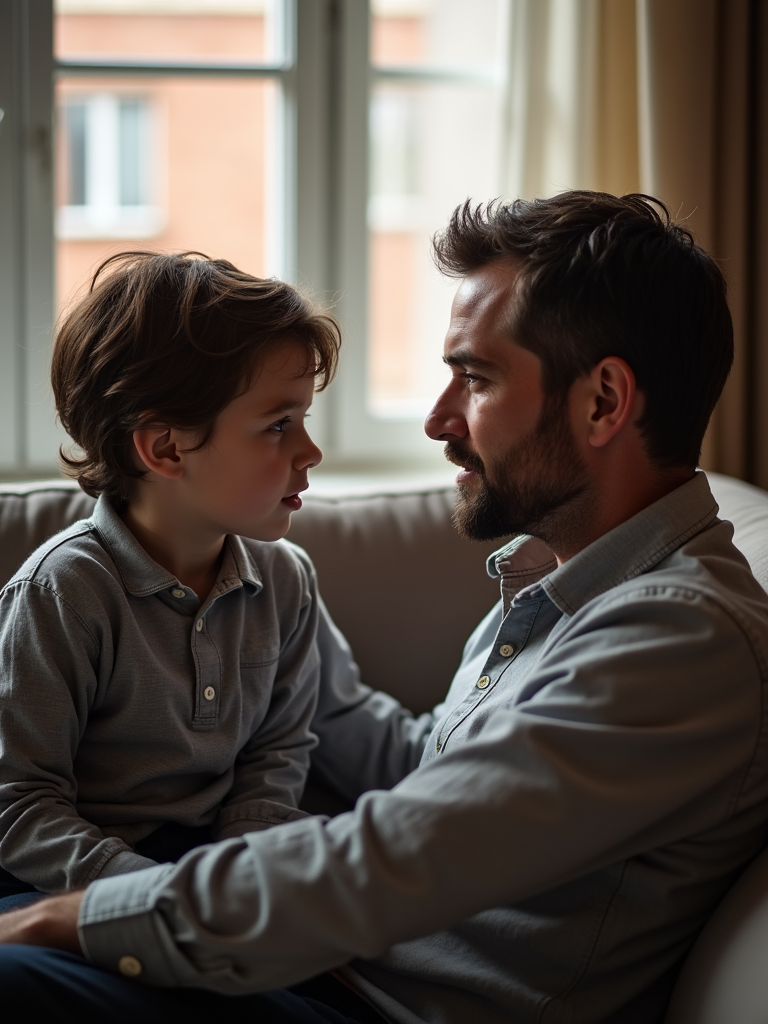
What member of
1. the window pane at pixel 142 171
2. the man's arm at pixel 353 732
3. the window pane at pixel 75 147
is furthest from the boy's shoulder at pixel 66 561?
the window pane at pixel 75 147

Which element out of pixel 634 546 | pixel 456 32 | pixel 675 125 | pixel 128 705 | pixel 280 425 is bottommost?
pixel 128 705

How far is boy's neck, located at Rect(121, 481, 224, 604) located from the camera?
4.65 feet

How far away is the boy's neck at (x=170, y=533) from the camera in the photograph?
1.42 meters

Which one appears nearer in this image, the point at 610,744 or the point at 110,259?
the point at 610,744

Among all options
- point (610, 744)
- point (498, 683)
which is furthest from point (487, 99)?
point (610, 744)

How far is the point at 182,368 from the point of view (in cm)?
133

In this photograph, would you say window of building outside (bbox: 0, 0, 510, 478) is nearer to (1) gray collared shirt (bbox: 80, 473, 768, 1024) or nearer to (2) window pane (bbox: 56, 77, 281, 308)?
(1) gray collared shirt (bbox: 80, 473, 768, 1024)

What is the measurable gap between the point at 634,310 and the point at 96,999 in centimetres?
87

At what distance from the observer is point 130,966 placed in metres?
0.96

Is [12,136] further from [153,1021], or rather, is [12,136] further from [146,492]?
[153,1021]

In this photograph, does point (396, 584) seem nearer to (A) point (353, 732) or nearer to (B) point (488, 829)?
(A) point (353, 732)

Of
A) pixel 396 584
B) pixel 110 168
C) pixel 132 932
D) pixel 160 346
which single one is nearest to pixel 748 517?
pixel 396 584

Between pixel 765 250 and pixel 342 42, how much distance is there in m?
1.02

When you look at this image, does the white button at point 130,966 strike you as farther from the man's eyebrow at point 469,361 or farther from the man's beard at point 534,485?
the man's eyebrow at point 469,361
